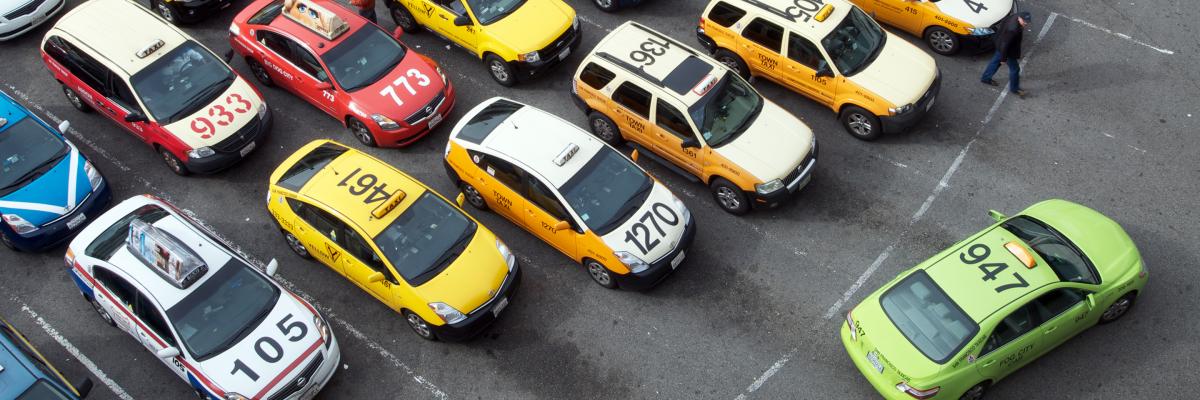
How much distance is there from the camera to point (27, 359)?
447 inches

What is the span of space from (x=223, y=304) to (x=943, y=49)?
12.8 m

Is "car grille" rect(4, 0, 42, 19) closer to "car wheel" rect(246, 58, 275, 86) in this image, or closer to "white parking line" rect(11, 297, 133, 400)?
"car wheel" rect(246, 58, 275, 86)

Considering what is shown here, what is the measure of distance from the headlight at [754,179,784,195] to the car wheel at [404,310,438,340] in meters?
5.16

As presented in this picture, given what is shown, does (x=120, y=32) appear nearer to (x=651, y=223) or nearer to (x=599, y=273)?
(x=599, y=273)

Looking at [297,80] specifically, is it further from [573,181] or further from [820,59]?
[820,59]

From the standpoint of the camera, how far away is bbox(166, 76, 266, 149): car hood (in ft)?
47.4

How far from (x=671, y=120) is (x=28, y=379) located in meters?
9.19

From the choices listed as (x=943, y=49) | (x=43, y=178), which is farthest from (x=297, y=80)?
(x=943, y=49)

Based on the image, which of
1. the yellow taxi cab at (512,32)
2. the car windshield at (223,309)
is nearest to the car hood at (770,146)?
Answer: the yellow taxi cab at (512,32)

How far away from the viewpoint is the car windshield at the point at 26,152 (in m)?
13.8

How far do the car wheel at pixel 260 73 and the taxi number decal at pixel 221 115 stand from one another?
4.60ft

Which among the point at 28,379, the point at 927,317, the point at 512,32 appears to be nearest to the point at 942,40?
the point at 927,317

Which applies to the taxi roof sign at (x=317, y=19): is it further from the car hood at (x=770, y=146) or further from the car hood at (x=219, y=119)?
the car hood at (x=770, y=146)

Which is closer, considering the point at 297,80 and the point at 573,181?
the point at 573,181
